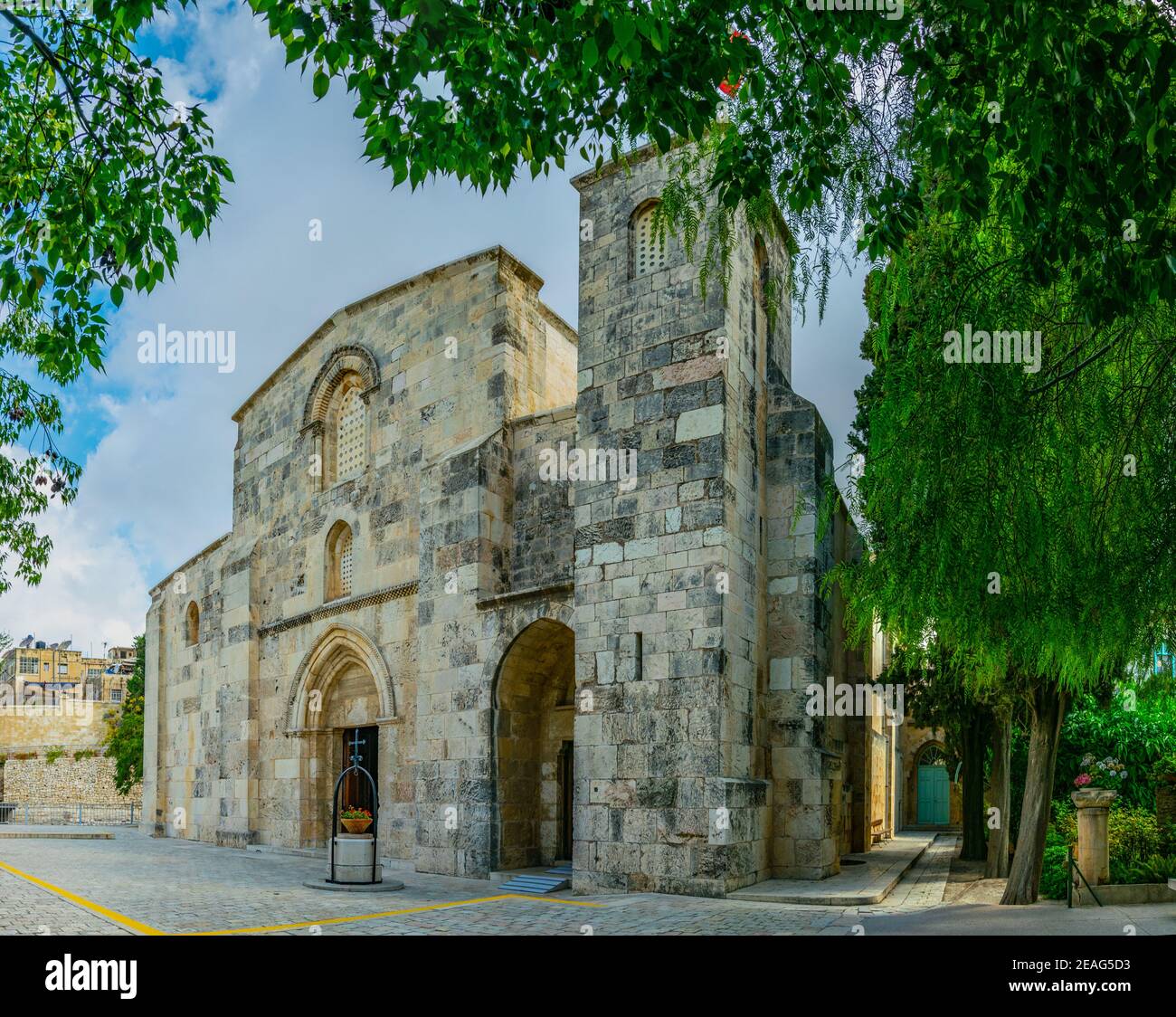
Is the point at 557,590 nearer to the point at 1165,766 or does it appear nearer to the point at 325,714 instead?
the point at 325,714

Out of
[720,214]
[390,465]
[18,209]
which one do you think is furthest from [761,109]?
[390,465]

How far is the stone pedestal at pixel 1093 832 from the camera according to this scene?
39.2ft

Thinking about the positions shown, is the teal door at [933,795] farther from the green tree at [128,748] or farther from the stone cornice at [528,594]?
the green tree at [128,748]

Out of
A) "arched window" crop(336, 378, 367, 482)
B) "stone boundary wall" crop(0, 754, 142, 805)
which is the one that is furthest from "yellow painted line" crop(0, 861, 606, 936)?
"stone boundary wall" crop(0, 754, 142, 805)

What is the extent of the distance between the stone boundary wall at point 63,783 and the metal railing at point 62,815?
5.22 feet

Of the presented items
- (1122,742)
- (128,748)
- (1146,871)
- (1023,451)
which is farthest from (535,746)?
(128,748)

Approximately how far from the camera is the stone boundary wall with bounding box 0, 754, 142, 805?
3922 cm

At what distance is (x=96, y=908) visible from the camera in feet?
32.9

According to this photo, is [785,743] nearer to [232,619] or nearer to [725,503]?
[725,503]

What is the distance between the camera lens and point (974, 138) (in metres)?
5.87

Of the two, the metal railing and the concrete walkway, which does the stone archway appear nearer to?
the concrete walkway

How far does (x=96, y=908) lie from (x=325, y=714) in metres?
8.51

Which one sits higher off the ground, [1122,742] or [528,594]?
[528,594]

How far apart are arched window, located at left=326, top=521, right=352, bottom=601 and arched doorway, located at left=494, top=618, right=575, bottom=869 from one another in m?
5.12
